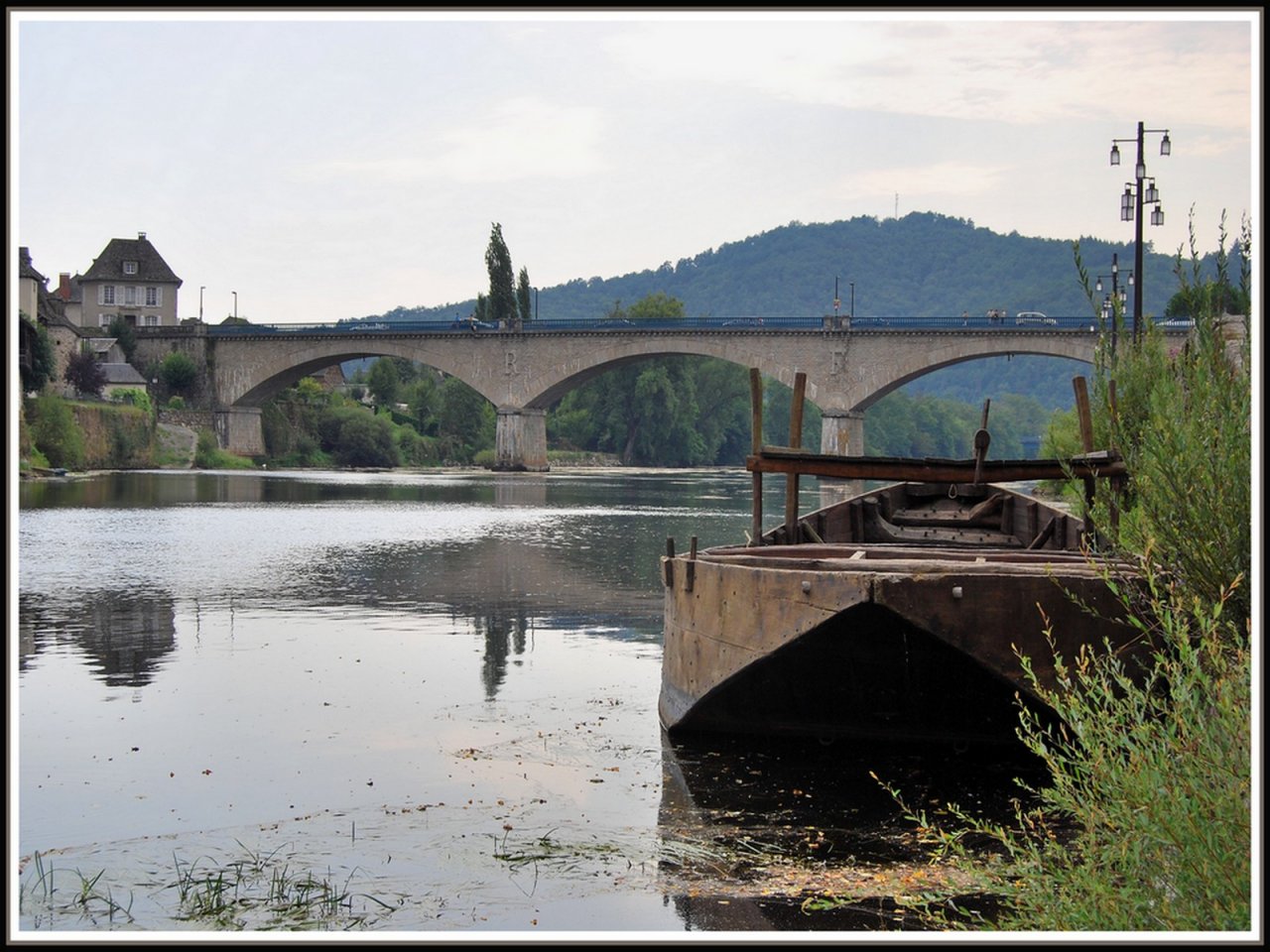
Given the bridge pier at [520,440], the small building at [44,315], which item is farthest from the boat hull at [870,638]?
the bridge pier at [520,440]

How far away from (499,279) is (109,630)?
69564 millimetres

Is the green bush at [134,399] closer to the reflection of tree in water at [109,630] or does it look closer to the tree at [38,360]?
the tree at [38,360]

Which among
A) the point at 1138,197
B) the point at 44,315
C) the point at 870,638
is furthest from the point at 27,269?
the point at 870,638

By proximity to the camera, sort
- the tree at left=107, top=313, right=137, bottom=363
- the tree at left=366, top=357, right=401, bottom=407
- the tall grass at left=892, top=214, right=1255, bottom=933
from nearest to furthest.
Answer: the tall grass at left=892, top=214, right=1255, bottom=933, the tree at left=107, top=313, right=137, bottom=363, the tree at left=366, top=357, right=401, bottom=407

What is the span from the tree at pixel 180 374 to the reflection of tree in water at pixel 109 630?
6171 cm

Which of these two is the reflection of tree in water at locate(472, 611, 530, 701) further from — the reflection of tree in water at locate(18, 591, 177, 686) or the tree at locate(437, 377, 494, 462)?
the tree at locate(437, 377, 494, 462)

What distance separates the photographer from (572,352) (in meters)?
72.6

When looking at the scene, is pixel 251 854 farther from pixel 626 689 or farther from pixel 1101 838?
pixel 626 689

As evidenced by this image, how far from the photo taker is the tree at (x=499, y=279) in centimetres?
8188

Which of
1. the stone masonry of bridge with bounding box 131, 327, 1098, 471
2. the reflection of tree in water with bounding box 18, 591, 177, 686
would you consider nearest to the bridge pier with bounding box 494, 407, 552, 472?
the stone masonry of bridge with bounding box 131, 327, 1098, 471

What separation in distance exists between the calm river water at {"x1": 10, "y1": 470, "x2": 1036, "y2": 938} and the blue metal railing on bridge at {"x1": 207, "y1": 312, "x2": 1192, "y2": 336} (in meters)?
48.0

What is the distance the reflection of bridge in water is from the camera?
65.0 metres

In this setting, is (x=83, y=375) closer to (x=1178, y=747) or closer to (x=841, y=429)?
(x=841, y=429)

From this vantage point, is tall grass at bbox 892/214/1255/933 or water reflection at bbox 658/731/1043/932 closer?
tall grass at bbox 892/214/1255/933
